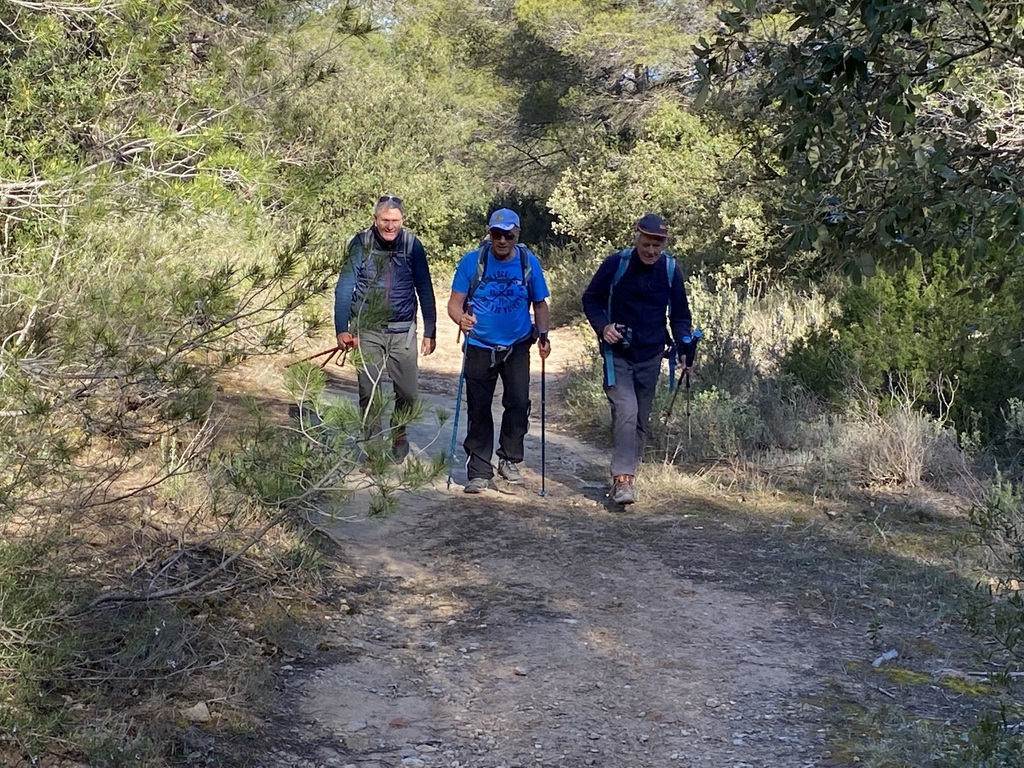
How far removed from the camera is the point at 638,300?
7242mm

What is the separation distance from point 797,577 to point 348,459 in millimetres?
2917

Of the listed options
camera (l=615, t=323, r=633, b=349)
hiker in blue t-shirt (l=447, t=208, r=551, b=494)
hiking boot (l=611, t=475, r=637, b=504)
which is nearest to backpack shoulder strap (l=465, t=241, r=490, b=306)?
hiker in blue t-shirt (l=447, t=208, r=551, b=494)

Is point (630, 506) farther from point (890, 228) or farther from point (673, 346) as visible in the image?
point (890, 228)

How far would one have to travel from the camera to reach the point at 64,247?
5.05 metres

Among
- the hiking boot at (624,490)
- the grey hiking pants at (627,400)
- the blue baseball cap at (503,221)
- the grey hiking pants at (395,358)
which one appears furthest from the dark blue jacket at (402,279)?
the hiking boot at (624,490)

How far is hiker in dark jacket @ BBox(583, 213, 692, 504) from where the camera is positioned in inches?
285

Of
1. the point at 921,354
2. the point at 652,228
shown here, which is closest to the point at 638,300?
the point at 652,228

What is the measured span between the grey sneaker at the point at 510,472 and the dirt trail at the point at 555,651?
49 centimetres

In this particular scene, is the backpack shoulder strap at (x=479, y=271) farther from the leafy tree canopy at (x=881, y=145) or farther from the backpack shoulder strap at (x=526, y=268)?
the leafy tree canopy at (x=881, y=145)

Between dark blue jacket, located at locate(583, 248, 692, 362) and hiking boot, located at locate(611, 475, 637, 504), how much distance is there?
73cm

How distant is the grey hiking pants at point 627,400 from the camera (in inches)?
287

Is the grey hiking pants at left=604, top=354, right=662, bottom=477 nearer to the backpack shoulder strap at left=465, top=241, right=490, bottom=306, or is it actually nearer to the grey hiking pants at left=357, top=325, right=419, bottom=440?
the backpack shoulder strap at left=465, top=241, right=490, bottom=306

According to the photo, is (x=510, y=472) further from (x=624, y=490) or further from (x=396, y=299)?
(x=396, y=299)

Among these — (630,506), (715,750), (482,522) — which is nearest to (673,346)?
(630,506)
